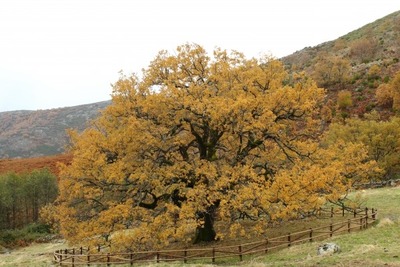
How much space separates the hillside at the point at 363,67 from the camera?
313 ft

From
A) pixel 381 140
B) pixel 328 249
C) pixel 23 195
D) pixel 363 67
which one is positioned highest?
pixel 363 67

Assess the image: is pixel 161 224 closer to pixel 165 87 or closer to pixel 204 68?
pixel 165 87

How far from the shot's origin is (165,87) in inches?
1089

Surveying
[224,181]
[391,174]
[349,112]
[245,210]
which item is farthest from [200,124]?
[349,112]

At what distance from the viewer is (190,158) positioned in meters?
30.3

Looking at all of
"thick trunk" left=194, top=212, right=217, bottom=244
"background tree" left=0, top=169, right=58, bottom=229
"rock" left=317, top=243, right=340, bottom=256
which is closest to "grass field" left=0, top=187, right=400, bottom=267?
"rock" left=317, top=243, right=340, bottom=256

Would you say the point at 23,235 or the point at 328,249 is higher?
the point at 328,249

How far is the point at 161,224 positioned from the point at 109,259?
628 centimetres

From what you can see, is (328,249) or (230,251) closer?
(328,249)

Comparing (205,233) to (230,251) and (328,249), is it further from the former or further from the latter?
(328,249)

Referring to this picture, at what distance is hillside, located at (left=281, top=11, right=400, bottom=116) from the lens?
95.5 meters

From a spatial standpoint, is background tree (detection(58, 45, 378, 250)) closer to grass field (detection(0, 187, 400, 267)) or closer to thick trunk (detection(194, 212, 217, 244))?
thick trunk (detection(194, 212, 217, 244))

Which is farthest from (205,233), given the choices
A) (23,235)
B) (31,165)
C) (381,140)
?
(31,165)

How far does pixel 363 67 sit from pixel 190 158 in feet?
315
